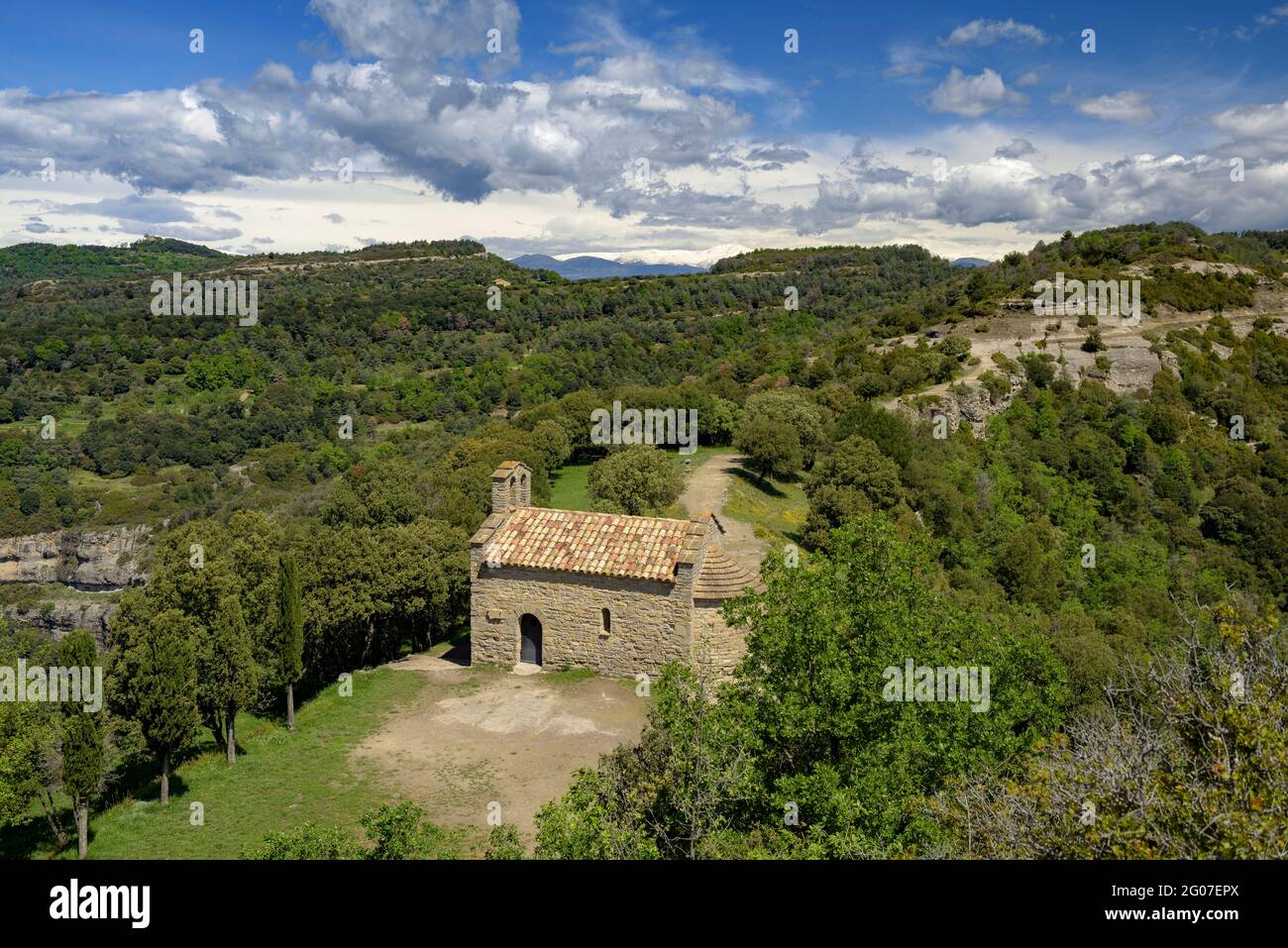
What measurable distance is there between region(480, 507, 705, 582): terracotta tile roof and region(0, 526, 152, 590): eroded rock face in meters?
61.3

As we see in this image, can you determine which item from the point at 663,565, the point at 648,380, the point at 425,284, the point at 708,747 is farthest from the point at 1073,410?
the point at 425,284

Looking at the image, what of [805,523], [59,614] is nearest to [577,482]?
[805,523]

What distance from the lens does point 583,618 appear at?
2645 cm

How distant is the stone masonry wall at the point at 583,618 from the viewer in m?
25.6

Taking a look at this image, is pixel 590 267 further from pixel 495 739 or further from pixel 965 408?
pixel 495 739

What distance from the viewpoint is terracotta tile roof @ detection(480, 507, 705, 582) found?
25.7 meters

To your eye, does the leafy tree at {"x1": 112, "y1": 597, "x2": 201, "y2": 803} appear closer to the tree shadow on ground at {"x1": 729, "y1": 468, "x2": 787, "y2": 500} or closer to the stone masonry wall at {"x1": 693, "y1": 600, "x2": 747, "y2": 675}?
the stone masonry wall at {"x1": 693, "y1": 600, "x2": 747, "y2": 675}

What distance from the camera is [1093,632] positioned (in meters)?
31.1

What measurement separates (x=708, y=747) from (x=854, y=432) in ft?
133

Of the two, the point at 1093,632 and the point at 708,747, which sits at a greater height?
the point at 708,747

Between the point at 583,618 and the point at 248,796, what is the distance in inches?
411

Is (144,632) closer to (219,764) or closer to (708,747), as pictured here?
(219,764)

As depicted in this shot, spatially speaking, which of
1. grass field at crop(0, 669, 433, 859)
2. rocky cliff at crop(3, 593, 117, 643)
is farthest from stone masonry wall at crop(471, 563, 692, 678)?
rocky cliff at crop(3, 593, 117, 643)
